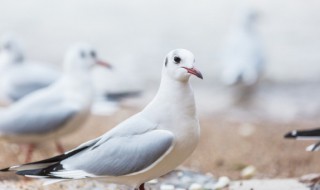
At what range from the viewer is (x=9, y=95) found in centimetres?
618

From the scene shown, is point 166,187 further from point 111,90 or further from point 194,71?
point 111,90

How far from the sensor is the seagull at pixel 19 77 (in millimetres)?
6188

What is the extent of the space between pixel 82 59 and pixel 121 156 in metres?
1.96

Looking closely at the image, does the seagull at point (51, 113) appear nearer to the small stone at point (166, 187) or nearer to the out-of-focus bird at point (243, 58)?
the small stone at point (166, 187)

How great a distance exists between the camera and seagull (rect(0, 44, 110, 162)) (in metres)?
4.73

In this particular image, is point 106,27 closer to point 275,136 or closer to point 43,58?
point 43,58

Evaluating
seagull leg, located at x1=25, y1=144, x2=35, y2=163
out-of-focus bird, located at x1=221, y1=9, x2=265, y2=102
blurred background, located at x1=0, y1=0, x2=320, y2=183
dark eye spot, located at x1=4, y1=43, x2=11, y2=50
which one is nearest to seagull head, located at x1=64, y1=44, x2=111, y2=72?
seagull leg, located at x1=25, y1=144, x2=35, y2=163

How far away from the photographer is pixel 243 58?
7.18m

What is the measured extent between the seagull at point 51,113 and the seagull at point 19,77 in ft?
4.19

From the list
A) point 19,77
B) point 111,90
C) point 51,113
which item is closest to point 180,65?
point 51,113

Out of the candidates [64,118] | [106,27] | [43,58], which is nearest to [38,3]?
[106,27]

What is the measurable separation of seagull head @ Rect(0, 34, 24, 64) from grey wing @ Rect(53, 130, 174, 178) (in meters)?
3.78

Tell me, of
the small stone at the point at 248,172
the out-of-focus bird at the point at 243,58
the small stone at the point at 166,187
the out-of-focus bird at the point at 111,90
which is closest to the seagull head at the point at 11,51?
the out-of-focus bird at the point at 111,90

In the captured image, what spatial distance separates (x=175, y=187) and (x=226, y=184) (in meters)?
0.25
